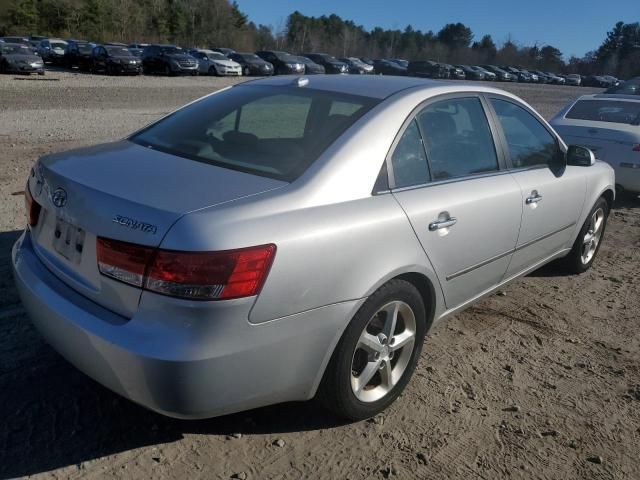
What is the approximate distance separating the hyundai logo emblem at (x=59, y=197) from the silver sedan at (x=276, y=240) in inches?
0.4

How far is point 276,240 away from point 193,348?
51 centimetres

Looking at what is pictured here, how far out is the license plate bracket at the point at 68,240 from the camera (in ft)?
8.16

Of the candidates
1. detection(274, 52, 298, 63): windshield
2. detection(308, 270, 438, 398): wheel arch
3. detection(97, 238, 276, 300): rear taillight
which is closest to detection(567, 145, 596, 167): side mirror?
detection(308, 270, 438, 398): wheel arch

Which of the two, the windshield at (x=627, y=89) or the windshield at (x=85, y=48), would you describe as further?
the windshield at (x=85, y=48)

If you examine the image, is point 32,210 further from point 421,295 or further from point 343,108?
point 421,295

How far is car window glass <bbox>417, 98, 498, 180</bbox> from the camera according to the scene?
3.29 metres

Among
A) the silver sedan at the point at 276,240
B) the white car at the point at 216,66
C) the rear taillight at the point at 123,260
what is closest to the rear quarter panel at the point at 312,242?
the silver sedan at the point at 276,240

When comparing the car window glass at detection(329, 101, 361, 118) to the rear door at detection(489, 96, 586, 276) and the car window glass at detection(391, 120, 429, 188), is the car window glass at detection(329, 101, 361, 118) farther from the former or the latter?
the rear door at detection(489, 96, 586, 276)

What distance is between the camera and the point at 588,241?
529 centimetres

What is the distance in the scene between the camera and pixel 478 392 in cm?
335

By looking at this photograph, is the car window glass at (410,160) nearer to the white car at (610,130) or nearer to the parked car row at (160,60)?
the white car at (610,130)

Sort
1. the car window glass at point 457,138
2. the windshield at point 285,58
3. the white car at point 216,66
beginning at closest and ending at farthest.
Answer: the car window glass at point 457,138 → the white car at point 216,66 → the windshield at point 285,58

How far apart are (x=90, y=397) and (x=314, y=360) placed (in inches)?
48.8

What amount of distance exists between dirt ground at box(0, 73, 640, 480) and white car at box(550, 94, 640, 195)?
13.4ft
